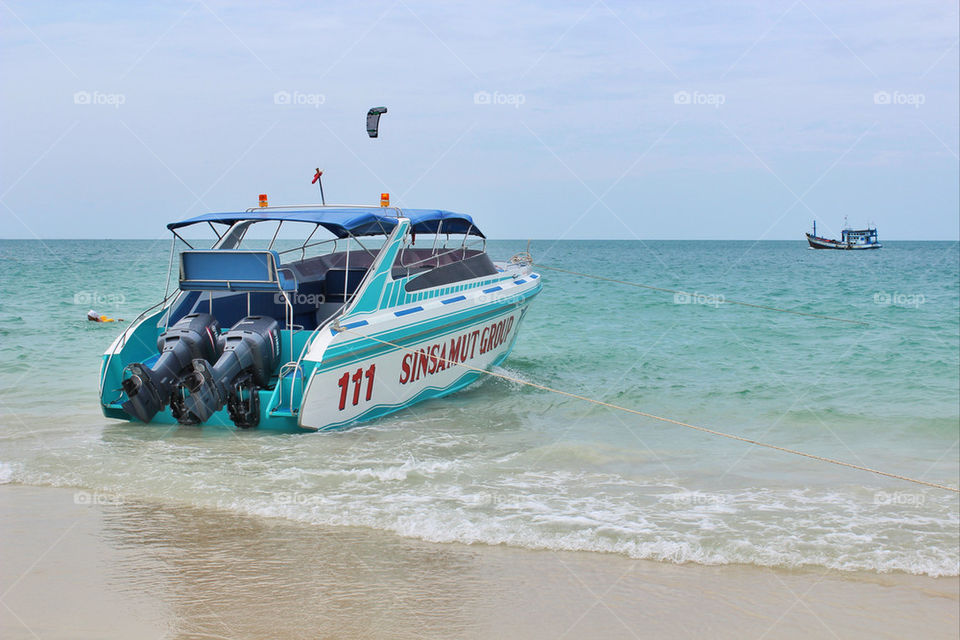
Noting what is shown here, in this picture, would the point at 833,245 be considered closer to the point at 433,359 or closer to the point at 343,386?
the point at 433,359

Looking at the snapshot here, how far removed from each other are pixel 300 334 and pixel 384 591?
3962 mm

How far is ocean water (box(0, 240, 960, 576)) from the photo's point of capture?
5.26m

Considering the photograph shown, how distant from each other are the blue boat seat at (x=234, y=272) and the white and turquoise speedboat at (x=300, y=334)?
0.01m

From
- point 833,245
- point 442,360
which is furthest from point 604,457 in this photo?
point 833,245

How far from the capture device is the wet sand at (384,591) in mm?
3852

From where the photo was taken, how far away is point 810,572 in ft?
15.5

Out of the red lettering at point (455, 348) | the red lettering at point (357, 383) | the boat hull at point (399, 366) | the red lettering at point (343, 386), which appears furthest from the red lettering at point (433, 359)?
the red lettering at point (343, 386)

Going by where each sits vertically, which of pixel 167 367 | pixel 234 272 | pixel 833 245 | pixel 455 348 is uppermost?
pixel 833 245

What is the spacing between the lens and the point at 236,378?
23.6 ft

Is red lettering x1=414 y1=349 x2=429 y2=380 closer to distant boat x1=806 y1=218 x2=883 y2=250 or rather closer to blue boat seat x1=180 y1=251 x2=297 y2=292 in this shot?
blue boat seat x1=180 y1=251 x2=297 y2=292

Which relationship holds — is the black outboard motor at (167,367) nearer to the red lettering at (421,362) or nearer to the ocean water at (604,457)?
the ocean water at (604,457)

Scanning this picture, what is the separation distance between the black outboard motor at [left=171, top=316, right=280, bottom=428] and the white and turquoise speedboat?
0.4 inches

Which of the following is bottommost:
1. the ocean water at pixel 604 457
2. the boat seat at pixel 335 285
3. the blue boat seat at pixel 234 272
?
the ocean water at pixel 604 457

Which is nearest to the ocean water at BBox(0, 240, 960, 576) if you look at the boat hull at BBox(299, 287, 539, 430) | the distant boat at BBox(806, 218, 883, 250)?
the boat hull at BBox(299, 287, 539, 430)
